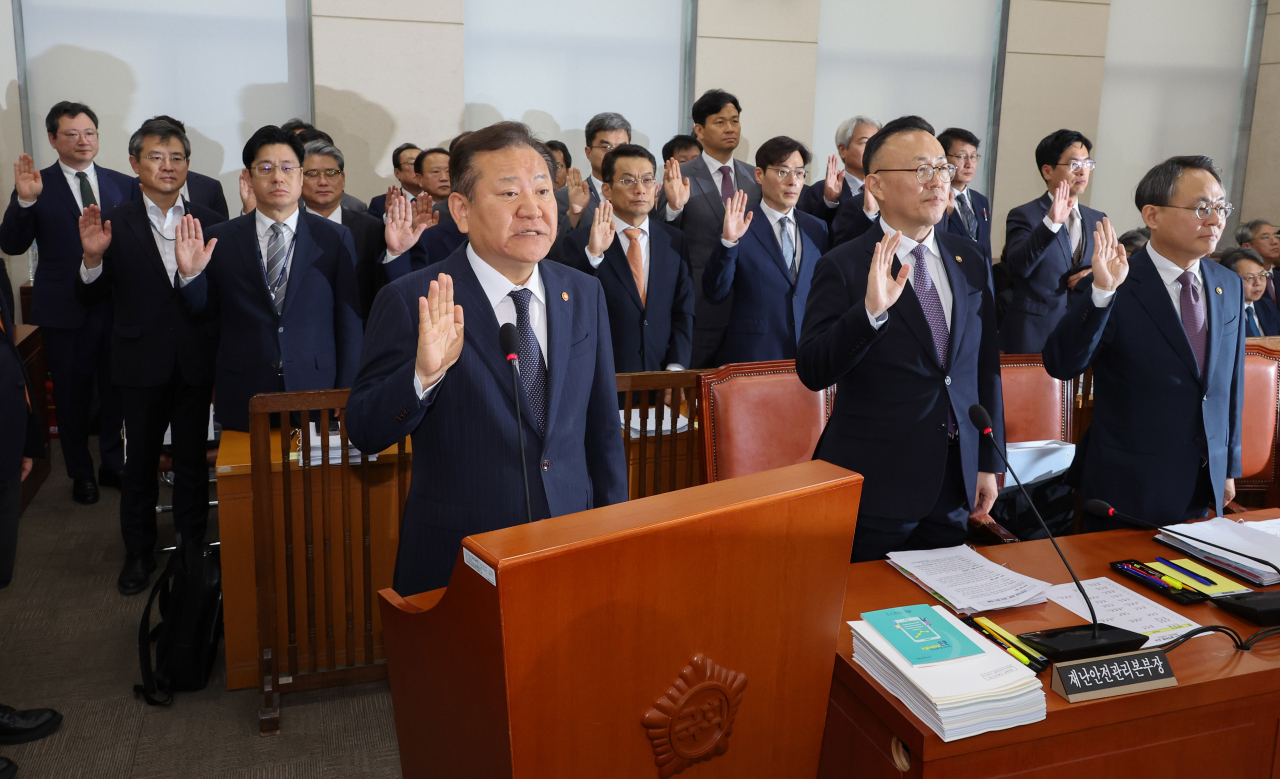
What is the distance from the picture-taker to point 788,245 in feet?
12.7

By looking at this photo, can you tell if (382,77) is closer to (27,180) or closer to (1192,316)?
(27,180)

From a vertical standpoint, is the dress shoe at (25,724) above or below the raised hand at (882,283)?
below

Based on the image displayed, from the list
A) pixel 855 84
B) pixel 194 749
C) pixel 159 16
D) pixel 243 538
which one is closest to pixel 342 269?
pixel 243 538

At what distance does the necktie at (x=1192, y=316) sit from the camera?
237 cm

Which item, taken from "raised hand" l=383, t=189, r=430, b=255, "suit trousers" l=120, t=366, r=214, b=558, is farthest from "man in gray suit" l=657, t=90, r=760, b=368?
"suit trousers" l=120, t=366, r=214, b=558

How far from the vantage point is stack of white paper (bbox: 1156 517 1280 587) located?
5.92 ft

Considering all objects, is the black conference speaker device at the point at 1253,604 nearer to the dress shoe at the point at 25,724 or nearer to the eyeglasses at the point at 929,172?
the eyeglasses at the point at 929,172

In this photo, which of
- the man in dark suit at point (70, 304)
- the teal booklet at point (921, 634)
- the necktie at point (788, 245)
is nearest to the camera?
the teal booklet at point (921, 634)

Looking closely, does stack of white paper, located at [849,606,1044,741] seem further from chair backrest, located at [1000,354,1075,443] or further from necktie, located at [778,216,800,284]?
necktie, located at [778,216,800,284]

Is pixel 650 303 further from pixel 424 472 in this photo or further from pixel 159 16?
pixel 159 16

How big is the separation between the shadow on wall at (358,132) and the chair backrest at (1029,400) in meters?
4.26

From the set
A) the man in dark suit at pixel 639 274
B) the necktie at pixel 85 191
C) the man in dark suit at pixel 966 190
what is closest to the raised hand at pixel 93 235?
the necktie at pixel 85 191

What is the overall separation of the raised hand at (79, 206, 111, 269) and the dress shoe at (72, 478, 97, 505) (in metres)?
1.51

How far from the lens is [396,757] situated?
97.0 inches
